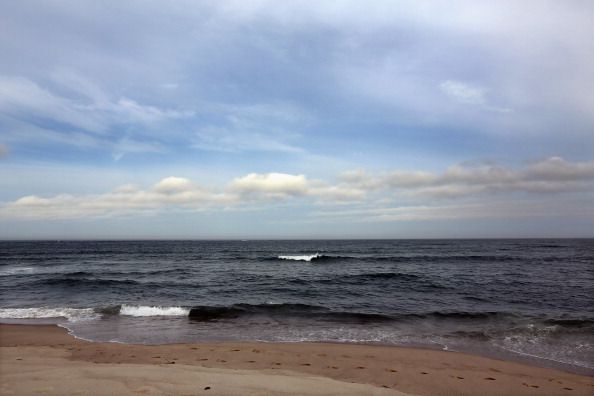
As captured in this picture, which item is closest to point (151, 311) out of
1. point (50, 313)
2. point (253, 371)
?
point (50, 313)

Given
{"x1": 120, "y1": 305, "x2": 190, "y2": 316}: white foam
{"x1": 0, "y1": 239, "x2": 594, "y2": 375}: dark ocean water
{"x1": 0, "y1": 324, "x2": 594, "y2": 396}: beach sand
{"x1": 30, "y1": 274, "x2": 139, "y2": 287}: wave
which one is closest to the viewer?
{"x1": 0, "y1": 324, "x2": 594, "y2": 396}: beach sand

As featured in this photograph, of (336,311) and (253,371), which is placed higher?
(253,371)

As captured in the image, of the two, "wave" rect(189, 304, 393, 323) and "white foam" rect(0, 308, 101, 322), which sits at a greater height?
"white foam" rect(0, 308, 101, 322)

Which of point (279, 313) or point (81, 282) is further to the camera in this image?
point (81, 282)

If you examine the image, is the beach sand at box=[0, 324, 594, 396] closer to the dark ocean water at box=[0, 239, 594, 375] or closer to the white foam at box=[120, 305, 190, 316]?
the dark ocean water at box=[0, 239, 594, 375]

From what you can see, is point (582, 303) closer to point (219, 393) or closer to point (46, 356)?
point (219, 393)

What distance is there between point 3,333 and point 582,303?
24.2m

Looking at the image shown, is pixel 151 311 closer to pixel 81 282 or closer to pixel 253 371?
pixel 253 371

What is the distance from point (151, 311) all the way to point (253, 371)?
10223 millimetres

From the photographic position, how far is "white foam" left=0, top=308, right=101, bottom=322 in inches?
563

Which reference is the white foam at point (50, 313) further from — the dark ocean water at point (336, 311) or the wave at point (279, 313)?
the wave at point (279, 313)

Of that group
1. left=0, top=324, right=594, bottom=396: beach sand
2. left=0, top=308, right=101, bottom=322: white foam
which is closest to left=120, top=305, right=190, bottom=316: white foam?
left=0, top=308, right=101, bottom=322: white foam

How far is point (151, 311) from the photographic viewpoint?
50.6ft

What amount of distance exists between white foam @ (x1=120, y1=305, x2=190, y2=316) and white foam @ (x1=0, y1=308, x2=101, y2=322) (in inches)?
43.5
